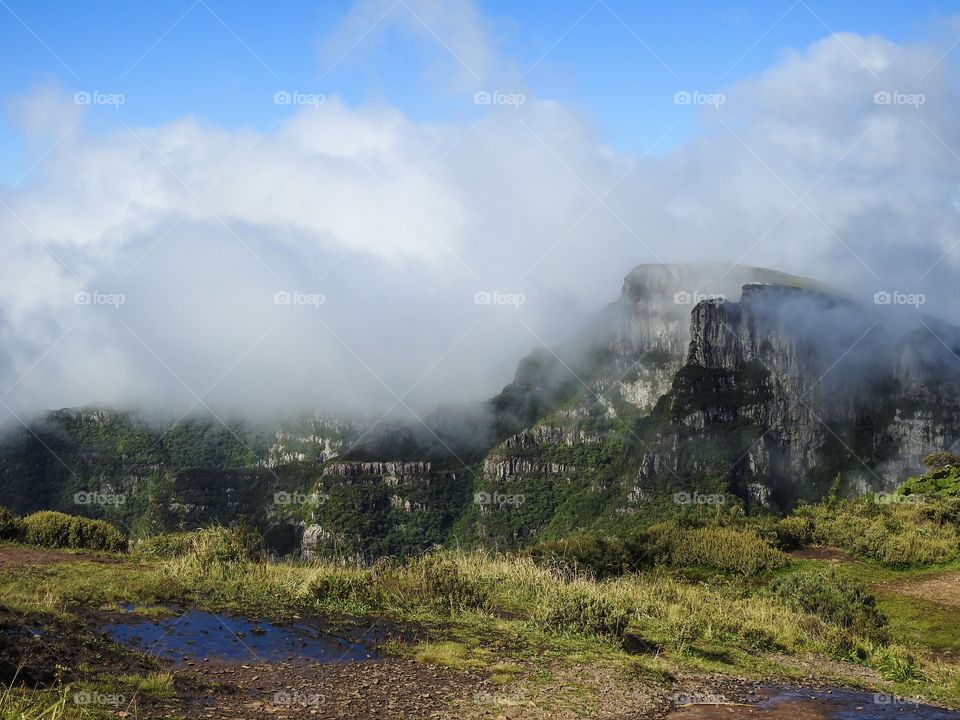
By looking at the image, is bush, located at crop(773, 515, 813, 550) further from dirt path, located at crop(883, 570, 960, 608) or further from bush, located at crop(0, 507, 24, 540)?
bush, located at crop(0, 507, 24, 540)

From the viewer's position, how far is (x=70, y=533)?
19.7 m

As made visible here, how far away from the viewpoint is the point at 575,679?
10.4 metres

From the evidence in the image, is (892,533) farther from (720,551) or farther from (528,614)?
(528,614)

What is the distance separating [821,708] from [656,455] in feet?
410

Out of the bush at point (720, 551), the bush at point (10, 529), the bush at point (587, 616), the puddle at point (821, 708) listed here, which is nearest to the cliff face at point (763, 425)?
the bush at point (720, 551)

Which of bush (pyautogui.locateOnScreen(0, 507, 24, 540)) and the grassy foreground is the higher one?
bush (pyautogui.locateOnScreen(0, 507, 24, 540))

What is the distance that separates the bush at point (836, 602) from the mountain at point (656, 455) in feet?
308

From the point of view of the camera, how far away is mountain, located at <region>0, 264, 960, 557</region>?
127375mm

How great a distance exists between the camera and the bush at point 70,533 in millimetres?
19250

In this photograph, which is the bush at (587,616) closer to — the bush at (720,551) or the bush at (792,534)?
the bush at (720,551)

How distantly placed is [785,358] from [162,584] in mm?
147068

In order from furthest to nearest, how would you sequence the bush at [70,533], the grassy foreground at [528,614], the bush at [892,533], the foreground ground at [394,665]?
the bush at [892,533]
the bush at [70,533]
the grassy foreground at [528,614]
the foreground ground at [394,665]

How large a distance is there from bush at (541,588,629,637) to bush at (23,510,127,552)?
12.3 meters

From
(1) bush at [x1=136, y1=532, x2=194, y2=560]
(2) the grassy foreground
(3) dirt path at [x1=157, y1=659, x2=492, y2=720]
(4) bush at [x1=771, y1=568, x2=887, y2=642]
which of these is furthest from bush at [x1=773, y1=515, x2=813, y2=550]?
(3) dirt path at [x1=157, y1=659, x2=492, y2=720]
